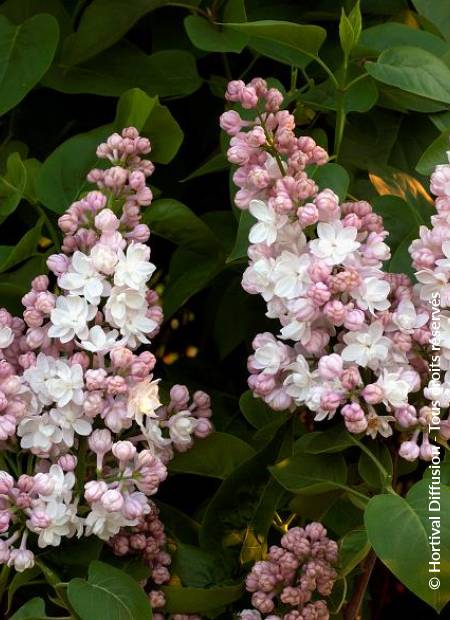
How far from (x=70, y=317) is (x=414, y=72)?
0.47 m

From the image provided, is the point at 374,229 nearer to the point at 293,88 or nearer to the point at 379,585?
the point at 293,88

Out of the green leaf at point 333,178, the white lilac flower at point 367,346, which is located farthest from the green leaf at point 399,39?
the white lilac flower at point 367,346

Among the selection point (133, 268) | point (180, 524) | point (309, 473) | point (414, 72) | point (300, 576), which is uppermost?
point (414, 72)

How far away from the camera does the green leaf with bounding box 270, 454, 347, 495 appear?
129 cm

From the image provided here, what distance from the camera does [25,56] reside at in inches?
59.1

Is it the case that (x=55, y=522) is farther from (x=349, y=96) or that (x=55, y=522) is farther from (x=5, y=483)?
(x=349, y=96)

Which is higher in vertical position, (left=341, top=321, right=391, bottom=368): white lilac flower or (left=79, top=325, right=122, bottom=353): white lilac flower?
(left=341, top=321, right=391, bottom=368): white lilac flower

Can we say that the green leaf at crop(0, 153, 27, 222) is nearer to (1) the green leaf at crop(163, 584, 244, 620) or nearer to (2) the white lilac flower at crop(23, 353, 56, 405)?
(2) the white lilac flower at crop(23, 353, 56, 405)

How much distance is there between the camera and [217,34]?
1524mm

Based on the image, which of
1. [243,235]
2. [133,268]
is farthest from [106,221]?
[243,235]

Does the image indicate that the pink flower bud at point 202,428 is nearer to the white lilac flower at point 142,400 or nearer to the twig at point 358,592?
the white lilac flower at point 142,400

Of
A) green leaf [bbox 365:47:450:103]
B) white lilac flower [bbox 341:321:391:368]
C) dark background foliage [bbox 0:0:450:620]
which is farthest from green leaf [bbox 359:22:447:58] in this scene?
white lilac flower [bbox 341:321:391:368]

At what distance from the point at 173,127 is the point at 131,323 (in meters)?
0.27

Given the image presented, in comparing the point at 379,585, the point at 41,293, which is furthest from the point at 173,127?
the point at 379,585
